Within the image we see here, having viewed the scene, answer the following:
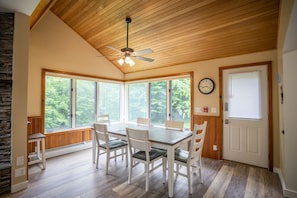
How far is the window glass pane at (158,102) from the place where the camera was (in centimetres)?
463

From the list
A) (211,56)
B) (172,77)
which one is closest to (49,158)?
(172,77)

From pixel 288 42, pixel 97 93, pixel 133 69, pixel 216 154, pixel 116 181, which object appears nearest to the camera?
pixel 288 42

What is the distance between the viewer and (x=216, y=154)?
3.59m

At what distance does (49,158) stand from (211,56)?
4.54m

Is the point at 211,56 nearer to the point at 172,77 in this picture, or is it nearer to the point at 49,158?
the point at 172,77

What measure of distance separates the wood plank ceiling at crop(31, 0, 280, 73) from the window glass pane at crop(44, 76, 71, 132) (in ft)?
4.62

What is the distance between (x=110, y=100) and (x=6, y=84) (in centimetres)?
301

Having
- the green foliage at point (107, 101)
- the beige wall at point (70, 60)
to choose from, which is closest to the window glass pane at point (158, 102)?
the green foliage at point (107, 101)

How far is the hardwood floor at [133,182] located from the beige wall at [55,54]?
1.58 m

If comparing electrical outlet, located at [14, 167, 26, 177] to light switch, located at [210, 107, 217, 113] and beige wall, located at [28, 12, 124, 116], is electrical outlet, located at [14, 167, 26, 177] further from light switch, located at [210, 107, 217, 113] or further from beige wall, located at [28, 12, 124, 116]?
light switch, located at [210, 107, 217, 113]

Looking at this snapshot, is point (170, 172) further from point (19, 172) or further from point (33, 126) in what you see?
point (33, 126)

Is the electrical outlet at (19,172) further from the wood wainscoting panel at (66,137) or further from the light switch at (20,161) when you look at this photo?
the wood wainscoting panel at (66,137)

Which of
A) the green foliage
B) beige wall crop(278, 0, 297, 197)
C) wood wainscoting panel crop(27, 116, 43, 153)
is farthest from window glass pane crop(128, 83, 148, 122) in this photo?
beige wall crop(278, 0, 297, 197)

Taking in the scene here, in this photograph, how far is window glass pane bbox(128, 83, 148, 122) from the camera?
5109mm
